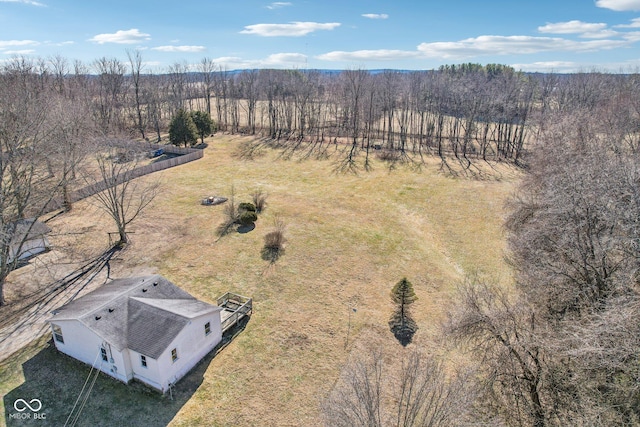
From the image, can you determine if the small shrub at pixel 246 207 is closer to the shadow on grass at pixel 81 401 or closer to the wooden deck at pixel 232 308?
the wooden deck at pixel 232 308

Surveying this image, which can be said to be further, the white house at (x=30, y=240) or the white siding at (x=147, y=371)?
the white house at (x=30, y=240)

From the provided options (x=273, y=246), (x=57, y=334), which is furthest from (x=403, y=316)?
(x=57, y=334)

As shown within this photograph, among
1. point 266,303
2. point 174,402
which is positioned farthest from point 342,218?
point 174,402

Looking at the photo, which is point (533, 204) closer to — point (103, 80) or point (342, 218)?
point (342, 218)

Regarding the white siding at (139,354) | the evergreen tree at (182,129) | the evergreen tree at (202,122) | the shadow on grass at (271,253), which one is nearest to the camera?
the white siding at (139,354)

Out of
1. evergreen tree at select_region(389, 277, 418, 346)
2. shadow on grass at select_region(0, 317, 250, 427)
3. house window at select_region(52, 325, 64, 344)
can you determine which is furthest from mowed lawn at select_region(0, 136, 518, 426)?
house window at select_region(52, 325, 64, 344)

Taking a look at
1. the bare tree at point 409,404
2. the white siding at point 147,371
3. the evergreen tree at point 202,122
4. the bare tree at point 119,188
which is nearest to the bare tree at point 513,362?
the bare tree at point 409,404
